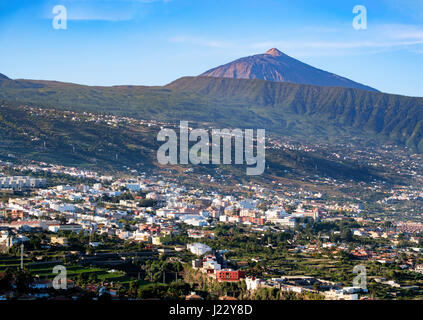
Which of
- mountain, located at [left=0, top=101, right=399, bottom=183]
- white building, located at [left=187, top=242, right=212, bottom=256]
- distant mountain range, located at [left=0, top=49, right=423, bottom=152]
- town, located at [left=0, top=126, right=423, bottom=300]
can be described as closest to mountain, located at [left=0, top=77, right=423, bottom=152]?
distant mountain range, located at [left=0, top=49, right=423, bottom=152]

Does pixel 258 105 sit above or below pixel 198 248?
above

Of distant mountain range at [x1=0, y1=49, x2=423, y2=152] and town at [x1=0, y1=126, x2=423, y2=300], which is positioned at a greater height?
distant mountain range at [x1=0, y1=49, x2=423, y2=152]

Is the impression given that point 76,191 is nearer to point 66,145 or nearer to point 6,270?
point 66,145

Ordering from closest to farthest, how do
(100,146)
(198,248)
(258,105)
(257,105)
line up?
(198,248)
(100,146)
(257,105)
(258,105)

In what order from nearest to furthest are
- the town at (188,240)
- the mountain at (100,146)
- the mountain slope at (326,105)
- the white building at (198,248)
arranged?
1. the town at (188,240)
2. the white building at (198,248)
3. the mountain at (100,146)
4. the mountain slope at (326,105)

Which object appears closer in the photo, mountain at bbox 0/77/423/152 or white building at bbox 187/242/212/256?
white building at bbox 187/242/212/256

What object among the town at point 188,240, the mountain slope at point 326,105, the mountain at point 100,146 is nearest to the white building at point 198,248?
the town at point 188,240

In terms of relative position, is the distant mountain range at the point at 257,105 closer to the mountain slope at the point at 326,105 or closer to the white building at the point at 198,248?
the mountain slope at the point at 326,105

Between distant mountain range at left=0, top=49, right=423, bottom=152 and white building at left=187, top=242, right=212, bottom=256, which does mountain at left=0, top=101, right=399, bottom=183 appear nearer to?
distant mountain range at left=0, top=49, right=423, bottom=152

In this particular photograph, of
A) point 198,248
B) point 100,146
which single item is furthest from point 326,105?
point 198,248

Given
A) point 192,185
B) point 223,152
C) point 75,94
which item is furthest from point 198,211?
point 75,94

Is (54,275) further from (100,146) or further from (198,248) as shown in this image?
(100,146)
